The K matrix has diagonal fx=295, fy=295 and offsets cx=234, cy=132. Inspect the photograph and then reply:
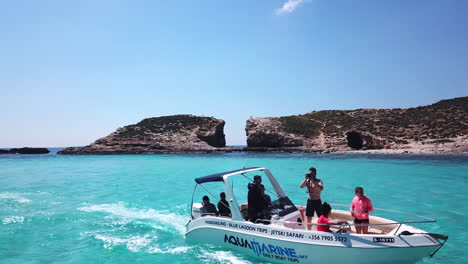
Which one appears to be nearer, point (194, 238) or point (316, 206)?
point (316, 206)

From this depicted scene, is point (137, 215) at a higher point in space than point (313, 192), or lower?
lower

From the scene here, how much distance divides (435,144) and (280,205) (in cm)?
6112

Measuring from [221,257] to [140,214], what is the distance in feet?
26.5

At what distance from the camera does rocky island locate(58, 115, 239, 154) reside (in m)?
83.4

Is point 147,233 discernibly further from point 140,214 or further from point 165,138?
point 165,138

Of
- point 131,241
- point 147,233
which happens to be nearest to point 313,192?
point 131,241

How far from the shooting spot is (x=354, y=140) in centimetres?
7169

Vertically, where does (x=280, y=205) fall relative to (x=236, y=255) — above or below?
above

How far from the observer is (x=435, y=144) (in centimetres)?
5803

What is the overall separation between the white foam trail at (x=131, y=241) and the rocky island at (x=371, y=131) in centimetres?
5699

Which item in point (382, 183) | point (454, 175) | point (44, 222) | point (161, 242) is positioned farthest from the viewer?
point (454, 175)

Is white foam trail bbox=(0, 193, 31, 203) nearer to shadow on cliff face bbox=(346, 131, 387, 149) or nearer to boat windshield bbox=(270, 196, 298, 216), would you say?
boat windshield bbox=(270, 196, 298, 216)

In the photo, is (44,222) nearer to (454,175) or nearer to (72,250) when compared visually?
(72,250)

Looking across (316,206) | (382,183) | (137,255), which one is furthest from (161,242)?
(382,183)
